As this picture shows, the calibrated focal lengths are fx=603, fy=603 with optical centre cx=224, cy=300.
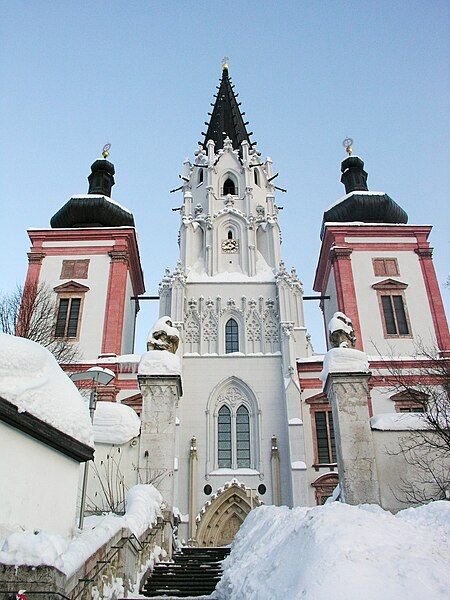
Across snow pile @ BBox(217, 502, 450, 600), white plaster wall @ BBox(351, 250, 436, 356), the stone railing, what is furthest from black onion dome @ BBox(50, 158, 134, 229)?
snow pile @ BBox(217, 502, 450, 600)

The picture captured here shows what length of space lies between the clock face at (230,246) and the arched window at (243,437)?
854 centimetres

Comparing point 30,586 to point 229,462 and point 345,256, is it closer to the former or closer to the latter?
point 229,462

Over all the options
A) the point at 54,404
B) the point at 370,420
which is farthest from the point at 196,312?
the point at 54,404

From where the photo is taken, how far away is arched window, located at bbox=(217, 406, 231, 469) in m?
23.0

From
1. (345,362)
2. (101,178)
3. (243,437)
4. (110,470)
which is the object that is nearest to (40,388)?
(110,470)

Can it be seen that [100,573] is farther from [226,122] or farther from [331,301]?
[226,122]

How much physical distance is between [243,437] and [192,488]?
2.94 m

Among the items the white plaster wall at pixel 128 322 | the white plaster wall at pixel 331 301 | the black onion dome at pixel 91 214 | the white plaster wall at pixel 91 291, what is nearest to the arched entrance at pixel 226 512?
the white plaster wall at pixel 91 291

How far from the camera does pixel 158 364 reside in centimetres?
1238

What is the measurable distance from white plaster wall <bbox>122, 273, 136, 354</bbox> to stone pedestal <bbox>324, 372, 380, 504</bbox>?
1802 cm

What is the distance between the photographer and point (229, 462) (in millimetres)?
23000

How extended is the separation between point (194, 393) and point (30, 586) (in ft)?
64.3

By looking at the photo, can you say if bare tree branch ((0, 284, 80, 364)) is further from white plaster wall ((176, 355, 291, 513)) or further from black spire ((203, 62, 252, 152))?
black spire ((203, 62, 252, 152))

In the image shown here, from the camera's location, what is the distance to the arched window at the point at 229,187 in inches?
1310
